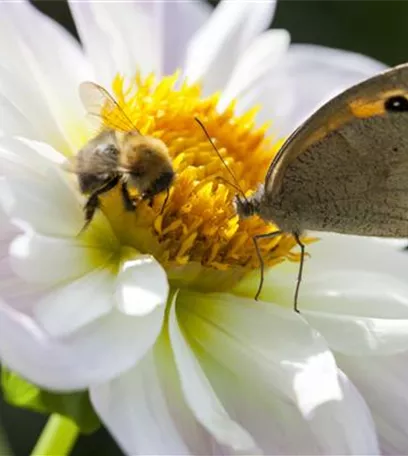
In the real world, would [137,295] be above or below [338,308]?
above

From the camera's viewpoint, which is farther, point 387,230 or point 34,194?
point 387,230

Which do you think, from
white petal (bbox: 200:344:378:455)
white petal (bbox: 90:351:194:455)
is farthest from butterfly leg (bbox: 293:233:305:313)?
white petal (bbox: 90:351:194:455)

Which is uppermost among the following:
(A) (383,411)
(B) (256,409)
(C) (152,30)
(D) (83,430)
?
(C) (152,30)

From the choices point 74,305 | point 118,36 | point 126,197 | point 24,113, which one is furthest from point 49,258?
point 118,36

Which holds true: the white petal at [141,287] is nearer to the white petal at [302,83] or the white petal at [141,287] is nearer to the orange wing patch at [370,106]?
the orange wing patch at [370,106]

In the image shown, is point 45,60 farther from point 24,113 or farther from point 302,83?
point 302,83

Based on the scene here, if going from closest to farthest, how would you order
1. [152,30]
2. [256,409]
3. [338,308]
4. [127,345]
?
[127,345], [256,409], [338,308], [152,30]

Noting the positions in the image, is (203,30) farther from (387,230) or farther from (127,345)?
(127,345)

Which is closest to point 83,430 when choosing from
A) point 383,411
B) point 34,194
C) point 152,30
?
point 34,194
